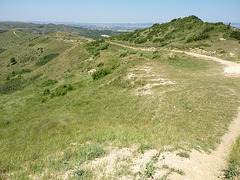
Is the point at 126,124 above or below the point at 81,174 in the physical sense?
below

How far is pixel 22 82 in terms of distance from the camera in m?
38.7

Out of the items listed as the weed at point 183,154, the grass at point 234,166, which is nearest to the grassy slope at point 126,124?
the weed at point 183,154

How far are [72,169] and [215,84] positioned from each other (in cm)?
1516

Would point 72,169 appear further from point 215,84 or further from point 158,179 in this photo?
point 215,84

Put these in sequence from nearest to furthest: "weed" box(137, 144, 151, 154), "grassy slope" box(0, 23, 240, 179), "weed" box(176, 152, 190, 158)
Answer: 1. "grassy slope" box(0, 23, 240, 179)
2. "weed" box(176, 152, 190, 158)
3. "weed" box(137, 144, 151, 154)

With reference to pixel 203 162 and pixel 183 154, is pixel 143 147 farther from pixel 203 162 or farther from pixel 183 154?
pixel 203 162

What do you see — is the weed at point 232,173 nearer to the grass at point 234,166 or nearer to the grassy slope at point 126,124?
the grass at point 234,166

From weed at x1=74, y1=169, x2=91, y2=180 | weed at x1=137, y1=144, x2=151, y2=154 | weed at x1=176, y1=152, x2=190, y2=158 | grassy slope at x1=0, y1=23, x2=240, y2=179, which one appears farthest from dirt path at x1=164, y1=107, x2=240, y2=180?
weed at x1=74, y1=169, x2=91, y2=180

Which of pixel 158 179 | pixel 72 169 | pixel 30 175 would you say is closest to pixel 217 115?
pixel 158 179

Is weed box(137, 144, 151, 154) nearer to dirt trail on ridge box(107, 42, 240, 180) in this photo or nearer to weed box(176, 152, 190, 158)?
dirt trail on ridge box(107, 42, 240, 180)

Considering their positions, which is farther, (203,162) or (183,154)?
(183,154)

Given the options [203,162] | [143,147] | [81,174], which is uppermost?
[81,174]

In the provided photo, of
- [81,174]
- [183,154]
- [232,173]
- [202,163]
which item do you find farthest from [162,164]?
[81,174]

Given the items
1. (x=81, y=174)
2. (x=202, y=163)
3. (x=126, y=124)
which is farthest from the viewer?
(x=126, y=124)
